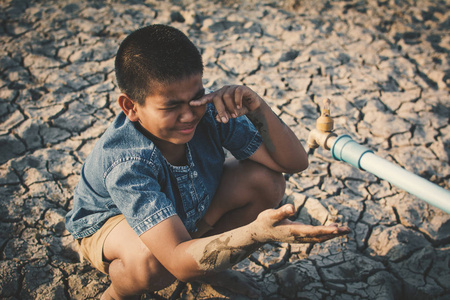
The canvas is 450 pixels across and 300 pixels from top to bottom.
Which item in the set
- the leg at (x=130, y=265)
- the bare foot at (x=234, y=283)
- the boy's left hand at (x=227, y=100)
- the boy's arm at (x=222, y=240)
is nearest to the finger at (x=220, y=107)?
the boy's left hand at (x=227, y=100)

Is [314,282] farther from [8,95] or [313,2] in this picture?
[313,2]

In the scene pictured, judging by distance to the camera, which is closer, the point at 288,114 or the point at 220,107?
the point at 220,107

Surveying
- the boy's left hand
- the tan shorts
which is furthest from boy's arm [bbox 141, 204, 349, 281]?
the boy's left hand

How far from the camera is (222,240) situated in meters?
1.10

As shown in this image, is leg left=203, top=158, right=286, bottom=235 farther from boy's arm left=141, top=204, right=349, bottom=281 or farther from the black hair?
the black hair

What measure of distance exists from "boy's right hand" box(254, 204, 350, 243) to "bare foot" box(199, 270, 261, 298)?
72 cm

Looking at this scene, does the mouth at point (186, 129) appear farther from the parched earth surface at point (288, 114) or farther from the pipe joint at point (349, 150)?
the parched earth surface at point (288, 114)

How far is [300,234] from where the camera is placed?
959 mm

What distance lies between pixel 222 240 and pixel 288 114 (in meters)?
1.86

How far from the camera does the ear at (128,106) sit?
53.3 inches

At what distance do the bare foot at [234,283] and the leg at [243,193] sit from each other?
237 millimetres

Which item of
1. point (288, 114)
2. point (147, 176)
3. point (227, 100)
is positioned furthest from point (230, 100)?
point (288, 114)

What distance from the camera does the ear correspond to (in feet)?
4.44

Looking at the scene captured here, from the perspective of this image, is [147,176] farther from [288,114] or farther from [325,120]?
[288,114]
